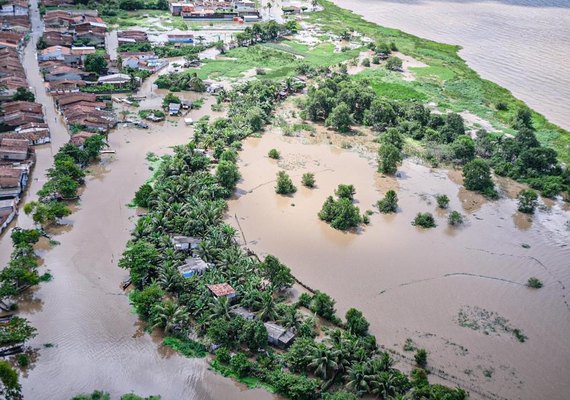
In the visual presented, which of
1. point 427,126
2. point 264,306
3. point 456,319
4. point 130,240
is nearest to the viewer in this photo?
point 264,306

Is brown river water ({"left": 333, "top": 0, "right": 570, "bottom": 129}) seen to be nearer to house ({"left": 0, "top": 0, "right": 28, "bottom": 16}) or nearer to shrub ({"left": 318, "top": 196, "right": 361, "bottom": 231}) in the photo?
shrub ({"left": 318, "top": 196, "right": 361, "bottom": 231})

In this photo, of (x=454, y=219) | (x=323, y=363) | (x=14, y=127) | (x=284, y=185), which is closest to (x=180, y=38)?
A: (x=14, y=127)

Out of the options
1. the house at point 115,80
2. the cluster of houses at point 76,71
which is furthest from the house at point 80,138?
the house at point 115,80

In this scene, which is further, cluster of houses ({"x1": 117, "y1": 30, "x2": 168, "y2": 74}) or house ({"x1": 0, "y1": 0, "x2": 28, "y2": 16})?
house ({"x1": 0, "y1": 0, "x2": 28, "y2": 16})

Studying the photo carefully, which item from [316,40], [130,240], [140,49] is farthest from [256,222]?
[316,40]

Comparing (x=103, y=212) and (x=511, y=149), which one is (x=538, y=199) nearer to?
(x=511, y=149)

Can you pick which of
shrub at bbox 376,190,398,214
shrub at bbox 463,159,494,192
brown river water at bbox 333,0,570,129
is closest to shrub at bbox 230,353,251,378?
shrub at bbox 376,190,398,214
